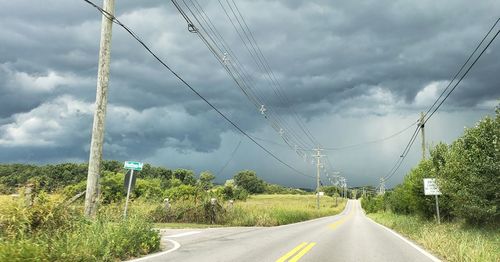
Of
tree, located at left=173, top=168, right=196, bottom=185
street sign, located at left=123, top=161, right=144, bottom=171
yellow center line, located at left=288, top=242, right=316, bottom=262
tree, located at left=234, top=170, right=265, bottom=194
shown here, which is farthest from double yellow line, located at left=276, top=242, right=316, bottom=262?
tree, located at left=234, top=170, right=265, bottom=194

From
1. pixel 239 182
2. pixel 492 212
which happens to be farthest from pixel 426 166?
pixel 239 182

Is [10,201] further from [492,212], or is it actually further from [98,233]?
[492,212]

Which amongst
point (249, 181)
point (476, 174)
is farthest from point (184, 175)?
point (476, 174)

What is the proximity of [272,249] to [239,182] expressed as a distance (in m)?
176

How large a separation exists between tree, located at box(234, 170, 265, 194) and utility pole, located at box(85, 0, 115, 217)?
176208 mm

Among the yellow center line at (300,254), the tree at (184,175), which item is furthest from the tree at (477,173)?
the tree at (184,175)

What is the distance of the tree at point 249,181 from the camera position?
19000 centimetres

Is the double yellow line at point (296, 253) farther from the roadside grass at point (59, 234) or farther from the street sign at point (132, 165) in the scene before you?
the street sign at point (132, 165)

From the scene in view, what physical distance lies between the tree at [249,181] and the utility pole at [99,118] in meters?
176

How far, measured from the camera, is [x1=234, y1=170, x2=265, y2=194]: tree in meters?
190

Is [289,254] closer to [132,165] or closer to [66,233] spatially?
[66,233]

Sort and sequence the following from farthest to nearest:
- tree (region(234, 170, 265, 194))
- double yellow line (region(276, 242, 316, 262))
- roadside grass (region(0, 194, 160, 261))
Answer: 1. tree (region(234, 170, 265, 194))
2. double yellow line (region(276, 242, 316, 262))
3. roadside grass (region(0, 194, 160, 261))

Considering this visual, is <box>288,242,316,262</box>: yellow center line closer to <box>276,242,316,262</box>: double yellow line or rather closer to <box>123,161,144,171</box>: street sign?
<box>276,242,316,262</box>: double yellow line

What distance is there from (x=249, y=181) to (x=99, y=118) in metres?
179
